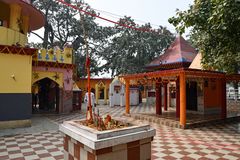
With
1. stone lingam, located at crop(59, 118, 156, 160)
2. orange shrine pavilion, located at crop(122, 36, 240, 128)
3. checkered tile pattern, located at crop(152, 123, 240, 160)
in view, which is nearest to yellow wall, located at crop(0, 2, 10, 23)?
orange shrine pavilion, located at crop(122, 36, 240, 128)

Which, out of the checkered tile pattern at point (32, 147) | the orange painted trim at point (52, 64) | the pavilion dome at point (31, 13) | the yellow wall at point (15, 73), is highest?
the pavilion dome at point (31, 13)

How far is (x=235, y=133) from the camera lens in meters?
8.73

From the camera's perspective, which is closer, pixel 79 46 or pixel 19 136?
pixel 19 136

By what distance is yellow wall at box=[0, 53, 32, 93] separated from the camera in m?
9.13

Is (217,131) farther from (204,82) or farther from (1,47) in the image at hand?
(1,47)

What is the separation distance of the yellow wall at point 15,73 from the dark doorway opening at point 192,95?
994 cm

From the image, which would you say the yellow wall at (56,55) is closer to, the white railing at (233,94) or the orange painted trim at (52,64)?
the orange painted trim at (52,64)

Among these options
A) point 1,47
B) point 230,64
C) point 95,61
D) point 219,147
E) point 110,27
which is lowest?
point 219,147

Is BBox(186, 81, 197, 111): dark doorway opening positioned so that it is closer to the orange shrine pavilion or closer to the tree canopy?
the orange shrine pavilion

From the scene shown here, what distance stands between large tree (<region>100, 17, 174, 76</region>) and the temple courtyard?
15.7 m

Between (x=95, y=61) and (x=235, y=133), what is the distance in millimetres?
22230

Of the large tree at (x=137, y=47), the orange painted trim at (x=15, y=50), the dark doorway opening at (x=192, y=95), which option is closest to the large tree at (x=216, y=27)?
the dark doorway opening at (x=192, y=95)

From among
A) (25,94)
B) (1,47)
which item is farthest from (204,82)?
(1,47)

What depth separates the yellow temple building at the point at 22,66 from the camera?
9188 mm
